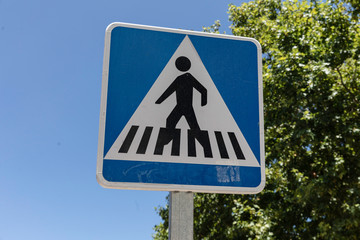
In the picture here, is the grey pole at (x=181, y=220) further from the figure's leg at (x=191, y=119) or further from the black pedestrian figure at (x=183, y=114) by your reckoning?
the figure's leg at (x=191, y=119)

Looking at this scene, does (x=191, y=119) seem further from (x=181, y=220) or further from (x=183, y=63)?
(x=181, y=220)

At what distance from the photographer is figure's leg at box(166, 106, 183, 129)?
169 cm

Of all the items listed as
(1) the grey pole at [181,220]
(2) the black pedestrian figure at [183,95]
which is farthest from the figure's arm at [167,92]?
(1) the grey pole at [181,220]

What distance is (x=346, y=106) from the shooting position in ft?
30.7

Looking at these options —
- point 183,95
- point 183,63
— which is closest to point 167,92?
point 183,95

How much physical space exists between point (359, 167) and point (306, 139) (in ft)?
4.66

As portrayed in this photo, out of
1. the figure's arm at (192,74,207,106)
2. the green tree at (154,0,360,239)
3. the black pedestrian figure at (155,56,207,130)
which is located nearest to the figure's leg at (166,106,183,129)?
the black pedestrian figure at (155,56,207,130)

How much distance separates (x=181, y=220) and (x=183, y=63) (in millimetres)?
750

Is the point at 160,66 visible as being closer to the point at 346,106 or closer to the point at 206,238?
the point at 346,106

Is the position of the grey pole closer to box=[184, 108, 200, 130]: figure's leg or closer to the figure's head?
box=[184, 108, 200, 130]: figure's leg

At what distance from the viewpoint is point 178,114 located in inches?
67.4

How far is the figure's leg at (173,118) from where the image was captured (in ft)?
5.53

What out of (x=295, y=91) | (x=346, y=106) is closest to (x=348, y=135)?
(x=346, y=106)

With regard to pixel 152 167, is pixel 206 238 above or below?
below
